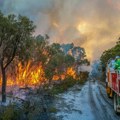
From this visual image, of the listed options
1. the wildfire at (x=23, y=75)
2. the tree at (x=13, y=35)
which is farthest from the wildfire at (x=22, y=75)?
the tree at (x=13, y=35)

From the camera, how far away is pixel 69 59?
90.2 m

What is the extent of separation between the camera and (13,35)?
23.4 m

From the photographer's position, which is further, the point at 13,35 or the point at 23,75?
the point at 23,75

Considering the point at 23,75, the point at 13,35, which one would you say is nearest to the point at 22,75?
the point at 23,75

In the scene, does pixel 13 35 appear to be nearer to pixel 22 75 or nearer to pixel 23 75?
pixel 22 75

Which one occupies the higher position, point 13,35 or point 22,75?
point 13,35

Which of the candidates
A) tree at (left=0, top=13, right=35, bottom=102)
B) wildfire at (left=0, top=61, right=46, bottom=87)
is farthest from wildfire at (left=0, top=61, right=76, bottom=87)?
tree at (left=0, top=13, right=35, bottom=102)

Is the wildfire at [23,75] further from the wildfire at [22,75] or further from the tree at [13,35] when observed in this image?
the tree at [13,35]

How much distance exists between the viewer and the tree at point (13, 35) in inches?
896

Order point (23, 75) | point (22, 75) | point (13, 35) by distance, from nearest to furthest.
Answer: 1. point (13, 35)
2. point (22, 75)
3. point (23, 75)

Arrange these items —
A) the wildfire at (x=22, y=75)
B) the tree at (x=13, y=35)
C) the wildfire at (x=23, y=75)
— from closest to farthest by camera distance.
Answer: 1. the tree at (x=13, y=35)
2. the wildfire at (x=22, y=75)
3. the wildfire at (x=23, y=75)

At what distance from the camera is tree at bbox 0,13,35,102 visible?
74.6ft

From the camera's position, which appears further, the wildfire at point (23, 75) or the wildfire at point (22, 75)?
the wildfire at point (23, 75)

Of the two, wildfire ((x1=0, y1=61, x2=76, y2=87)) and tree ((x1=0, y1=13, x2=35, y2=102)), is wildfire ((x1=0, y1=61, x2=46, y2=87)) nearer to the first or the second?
wildfire ((x1=0, y1=61, x2=76, y2=87))
